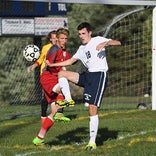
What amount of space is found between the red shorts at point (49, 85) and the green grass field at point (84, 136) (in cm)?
67

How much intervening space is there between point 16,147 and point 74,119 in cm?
390

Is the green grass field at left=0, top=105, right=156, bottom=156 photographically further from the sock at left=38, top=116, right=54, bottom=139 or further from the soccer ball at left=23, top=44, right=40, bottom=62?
the soccer ball at left=23, top=44, right=40, bottom=62

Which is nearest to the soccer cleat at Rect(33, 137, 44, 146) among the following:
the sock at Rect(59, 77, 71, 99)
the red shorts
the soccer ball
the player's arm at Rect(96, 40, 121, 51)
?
the sock at Rect(59, 77, 71, 99)

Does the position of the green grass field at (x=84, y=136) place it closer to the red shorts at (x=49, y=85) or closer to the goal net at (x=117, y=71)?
the red shorts at (x=49, y=85)

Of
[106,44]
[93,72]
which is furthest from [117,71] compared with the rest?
[106,44]

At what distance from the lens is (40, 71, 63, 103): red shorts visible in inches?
477

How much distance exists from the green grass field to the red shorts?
673 mm

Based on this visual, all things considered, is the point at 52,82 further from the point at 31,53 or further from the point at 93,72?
the point at 93,72

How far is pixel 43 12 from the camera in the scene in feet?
85.8

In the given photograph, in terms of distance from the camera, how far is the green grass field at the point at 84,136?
9.59 m

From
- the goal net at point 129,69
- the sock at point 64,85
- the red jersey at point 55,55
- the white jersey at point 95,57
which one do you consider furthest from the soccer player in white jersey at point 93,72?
the goal net at point 129,69

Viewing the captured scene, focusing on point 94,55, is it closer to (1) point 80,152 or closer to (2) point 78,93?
(1) point 80,152

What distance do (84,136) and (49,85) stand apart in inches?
56.1

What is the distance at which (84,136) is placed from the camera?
37.9 feet
